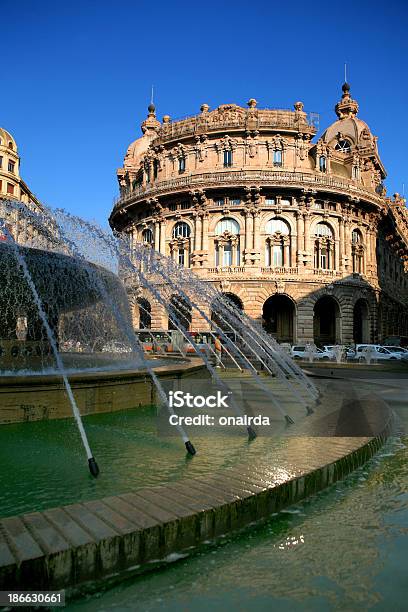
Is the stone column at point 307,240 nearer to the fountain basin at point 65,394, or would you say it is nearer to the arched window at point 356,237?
the arched window at point 356,237

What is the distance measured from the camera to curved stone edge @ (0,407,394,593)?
2.72m

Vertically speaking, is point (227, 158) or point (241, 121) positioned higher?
point (241, 121)

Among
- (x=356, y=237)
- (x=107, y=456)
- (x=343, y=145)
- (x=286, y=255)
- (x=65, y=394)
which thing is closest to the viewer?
(x=107, y=456)

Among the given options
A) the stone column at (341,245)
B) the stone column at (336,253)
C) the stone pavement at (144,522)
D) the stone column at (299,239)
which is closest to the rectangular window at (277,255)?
the stone column at (299,239)

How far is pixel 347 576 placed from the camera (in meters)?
3.09

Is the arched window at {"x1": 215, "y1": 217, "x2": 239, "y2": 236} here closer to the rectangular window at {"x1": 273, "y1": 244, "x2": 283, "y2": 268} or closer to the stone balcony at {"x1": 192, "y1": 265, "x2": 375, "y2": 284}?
the stone balcony at {"x1": 192, "y1": 265, "x2": 375, "y2": 284}

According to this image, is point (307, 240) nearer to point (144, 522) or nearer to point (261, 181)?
point (261, 181)

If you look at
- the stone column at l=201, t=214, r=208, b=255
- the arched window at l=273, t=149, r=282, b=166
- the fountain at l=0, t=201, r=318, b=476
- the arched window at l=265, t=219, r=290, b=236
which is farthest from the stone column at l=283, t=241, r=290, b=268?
the fountain at l=0, t=201, r=318, b=476

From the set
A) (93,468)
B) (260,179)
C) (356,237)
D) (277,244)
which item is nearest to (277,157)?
(260,179)

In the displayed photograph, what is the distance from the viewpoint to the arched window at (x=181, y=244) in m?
43.1

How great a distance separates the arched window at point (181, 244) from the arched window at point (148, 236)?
2.71 meters

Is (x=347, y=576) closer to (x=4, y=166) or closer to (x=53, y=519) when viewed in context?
(x=53, y=519)

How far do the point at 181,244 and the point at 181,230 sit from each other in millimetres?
1323

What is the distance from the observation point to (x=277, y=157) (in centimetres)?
4181
